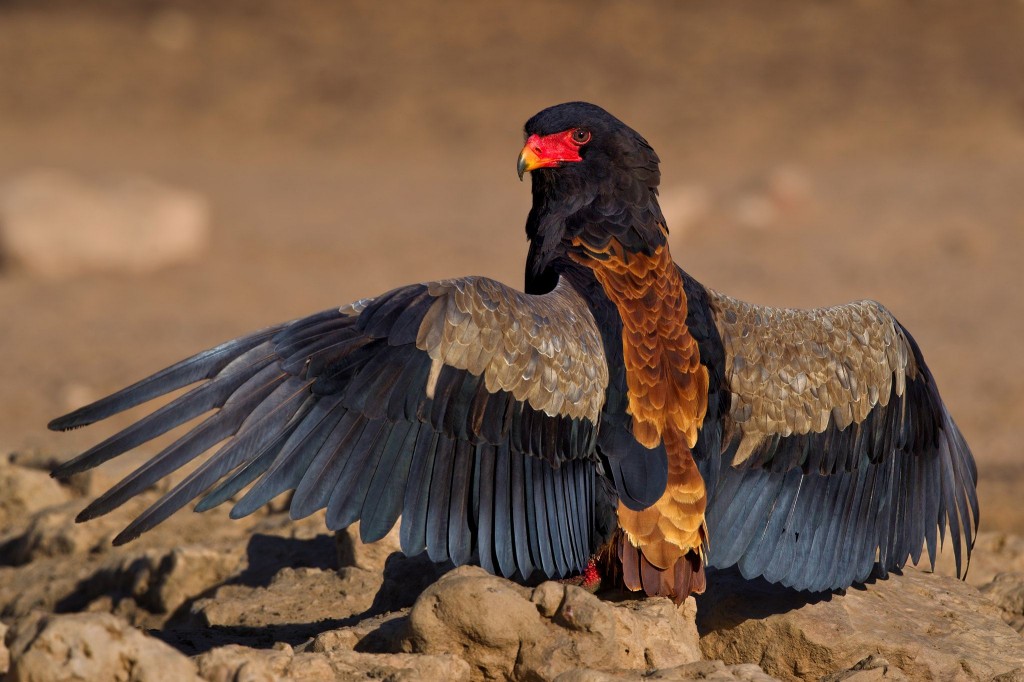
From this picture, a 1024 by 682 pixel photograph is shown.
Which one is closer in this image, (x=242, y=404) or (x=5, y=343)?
(x=242, y=404)

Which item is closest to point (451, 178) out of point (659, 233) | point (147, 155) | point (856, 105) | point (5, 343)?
point (147, 155)

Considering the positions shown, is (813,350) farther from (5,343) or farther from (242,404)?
(5,343)

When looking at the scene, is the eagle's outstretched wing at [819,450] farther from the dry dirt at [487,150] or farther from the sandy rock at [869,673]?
the dry dirt at [487,150]

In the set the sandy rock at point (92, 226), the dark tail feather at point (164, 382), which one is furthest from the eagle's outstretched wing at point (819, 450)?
the sandy rock at point (92, 226)

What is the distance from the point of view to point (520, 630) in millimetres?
4105

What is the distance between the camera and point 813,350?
5.13 meters

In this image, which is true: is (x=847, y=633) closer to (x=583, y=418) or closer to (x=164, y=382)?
(x=583, y=418)

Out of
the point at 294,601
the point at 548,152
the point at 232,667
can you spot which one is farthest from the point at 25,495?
the point at 232,667

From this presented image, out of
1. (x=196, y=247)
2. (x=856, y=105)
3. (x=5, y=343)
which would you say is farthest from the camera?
(x=856, y=105)

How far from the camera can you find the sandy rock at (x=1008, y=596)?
5635 millimetres

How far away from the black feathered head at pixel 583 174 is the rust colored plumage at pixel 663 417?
31cm

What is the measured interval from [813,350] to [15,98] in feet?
70.8

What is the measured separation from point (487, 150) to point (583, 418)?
690 inches

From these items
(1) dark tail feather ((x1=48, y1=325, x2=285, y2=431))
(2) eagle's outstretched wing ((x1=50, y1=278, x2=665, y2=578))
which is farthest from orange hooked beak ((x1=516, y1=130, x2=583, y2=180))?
Answer: (1) dark tail feather ((x1=48, y1=325, x2=285, y2=431))
